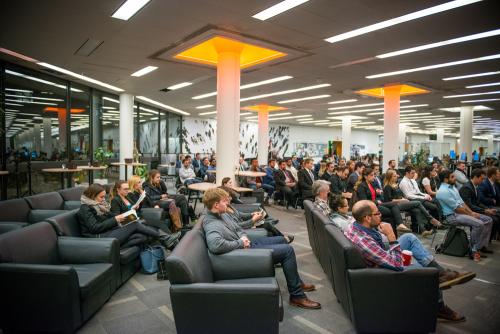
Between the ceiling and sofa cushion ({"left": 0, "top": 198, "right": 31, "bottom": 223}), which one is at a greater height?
the ceiling

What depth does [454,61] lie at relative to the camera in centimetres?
759

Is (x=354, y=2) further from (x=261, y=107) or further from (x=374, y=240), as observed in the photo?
(x=261, y=107)

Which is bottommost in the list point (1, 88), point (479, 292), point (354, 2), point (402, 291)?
point (479, 292)

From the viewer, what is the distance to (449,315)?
9.69 feet

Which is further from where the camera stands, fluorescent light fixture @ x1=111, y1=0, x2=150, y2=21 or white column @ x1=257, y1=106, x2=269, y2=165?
white column @ x1=257, y1=106, x2=269, y2=165

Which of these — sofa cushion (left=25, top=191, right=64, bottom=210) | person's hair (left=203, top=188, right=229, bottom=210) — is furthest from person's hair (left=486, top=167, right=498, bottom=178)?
sofa cushion (left=25, top=191, right=64, bottom=210)

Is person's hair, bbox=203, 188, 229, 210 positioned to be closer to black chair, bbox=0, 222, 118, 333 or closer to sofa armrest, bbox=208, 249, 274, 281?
sofa armrest, bbox=208, 249, 274, 281

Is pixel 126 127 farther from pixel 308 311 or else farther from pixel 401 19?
pixel 308 311

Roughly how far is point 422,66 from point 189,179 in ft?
→ 21.5

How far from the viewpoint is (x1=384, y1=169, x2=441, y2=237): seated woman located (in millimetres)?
5973

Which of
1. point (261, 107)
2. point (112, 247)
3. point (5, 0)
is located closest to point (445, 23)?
point (112, 247)

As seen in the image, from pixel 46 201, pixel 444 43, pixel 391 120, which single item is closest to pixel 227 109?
pixel 46 201

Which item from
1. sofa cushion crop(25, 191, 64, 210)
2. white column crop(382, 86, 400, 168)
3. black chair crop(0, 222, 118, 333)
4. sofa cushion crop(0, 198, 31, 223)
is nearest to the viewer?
black chair crop(0, 222, 118, 333)

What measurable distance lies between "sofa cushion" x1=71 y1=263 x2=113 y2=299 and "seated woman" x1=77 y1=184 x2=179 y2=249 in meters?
0.59
